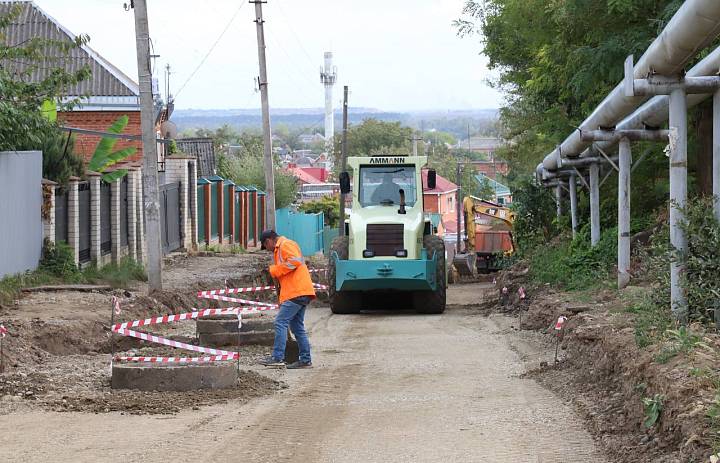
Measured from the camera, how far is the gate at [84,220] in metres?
22.9

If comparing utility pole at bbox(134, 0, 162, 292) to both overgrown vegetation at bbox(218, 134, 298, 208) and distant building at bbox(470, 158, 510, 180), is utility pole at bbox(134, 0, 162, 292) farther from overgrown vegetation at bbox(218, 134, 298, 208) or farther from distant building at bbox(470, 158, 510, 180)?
distant building at bbox(470, 158, 510, 180)

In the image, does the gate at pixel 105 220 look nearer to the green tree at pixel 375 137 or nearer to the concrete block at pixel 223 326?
the concrete block at pixel 223 326

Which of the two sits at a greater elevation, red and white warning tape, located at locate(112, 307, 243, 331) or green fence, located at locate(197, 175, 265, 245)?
green fence, located at locate(197, 175, 265, 245)

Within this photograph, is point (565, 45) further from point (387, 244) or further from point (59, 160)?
point (59, 160)

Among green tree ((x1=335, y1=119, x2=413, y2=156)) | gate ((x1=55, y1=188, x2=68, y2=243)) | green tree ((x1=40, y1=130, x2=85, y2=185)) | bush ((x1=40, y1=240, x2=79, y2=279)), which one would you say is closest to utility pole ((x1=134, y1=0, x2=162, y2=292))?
bush ((x1=40, y1=240, x2=79, y2=279))

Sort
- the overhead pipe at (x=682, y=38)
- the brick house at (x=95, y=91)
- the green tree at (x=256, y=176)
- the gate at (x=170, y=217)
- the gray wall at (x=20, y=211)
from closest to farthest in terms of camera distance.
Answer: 1. the overhead pipe at (x=682, y=38)
2. the gray wall at (x=20, y=211)
3. the gate at (x=170, y=217)
4. the brick house at (x=95, y=91)
5. the green tree at (x=256, y=176)

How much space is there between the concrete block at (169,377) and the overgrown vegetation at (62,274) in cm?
730

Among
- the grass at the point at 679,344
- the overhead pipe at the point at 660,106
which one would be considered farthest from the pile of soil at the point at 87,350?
the overhead pipe at the point at 660,106

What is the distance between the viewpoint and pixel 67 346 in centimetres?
1462

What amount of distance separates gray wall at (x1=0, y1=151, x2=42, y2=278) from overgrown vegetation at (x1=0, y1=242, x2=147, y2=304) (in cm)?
19

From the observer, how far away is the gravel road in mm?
8125

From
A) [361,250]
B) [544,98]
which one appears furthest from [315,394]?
[544,98]

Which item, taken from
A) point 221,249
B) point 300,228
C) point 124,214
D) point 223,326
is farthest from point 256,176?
point 223,326

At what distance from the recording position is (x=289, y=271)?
523 inches
